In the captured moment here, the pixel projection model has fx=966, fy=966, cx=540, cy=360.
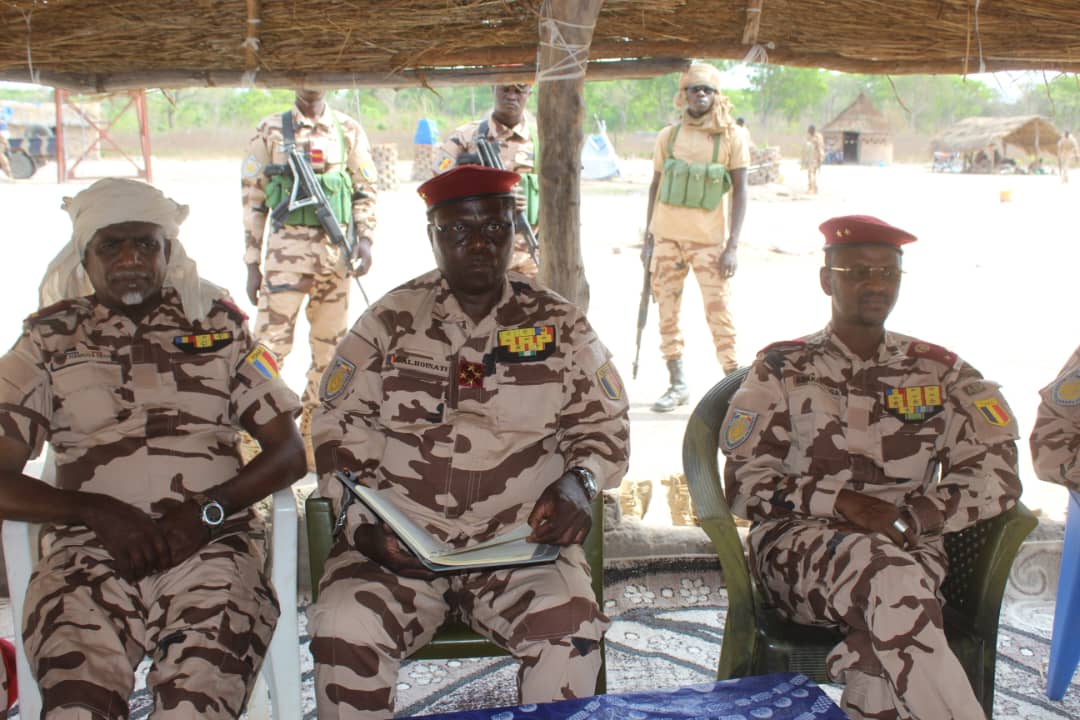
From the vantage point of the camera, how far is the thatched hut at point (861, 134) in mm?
30234

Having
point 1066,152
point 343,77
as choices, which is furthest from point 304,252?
point 1066,152

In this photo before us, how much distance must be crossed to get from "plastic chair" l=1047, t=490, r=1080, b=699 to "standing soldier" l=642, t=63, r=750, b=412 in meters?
3.35

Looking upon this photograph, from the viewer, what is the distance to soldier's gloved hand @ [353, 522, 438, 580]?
228 cm

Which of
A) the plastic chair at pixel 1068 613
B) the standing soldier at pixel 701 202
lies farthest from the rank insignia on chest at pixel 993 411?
the standing soldier at pixel 701 202

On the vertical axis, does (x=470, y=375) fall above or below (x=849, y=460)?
above

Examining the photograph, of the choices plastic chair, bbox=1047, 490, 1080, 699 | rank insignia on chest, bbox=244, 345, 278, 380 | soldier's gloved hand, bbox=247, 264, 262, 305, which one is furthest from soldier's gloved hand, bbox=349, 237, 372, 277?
plastic chair, bbox=1047, 490, 1080, 699

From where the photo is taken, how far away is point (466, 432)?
2500mm

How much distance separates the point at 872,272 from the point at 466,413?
44.9 inches

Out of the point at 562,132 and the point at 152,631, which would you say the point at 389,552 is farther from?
the point at 562,132

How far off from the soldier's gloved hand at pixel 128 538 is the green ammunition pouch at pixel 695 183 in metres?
4.33

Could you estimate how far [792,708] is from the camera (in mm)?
1729

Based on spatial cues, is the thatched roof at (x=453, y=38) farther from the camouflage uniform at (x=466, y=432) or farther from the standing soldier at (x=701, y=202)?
the standing soldier at (x=701, y=202)

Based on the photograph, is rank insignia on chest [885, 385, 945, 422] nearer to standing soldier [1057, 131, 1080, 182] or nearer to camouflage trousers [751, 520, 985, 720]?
camouflage trousers [751, 520, 985, 720]

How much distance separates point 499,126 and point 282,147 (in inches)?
44.7
